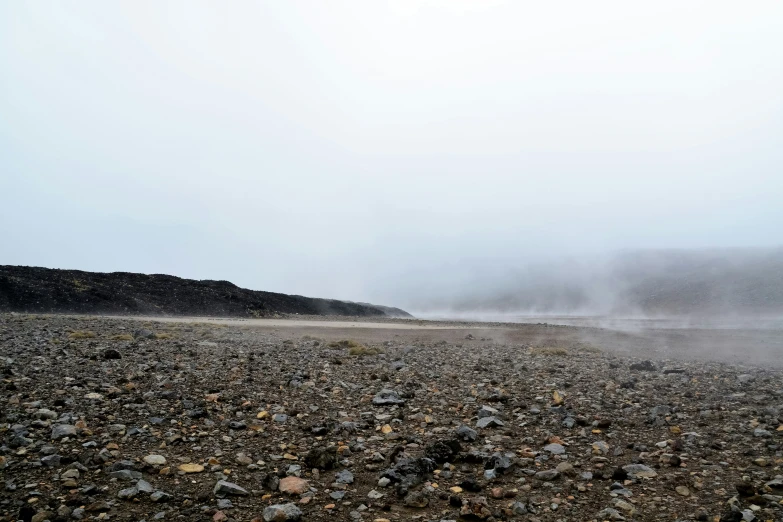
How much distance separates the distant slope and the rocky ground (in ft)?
123

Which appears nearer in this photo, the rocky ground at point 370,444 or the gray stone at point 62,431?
the rocky ground at point 370,444

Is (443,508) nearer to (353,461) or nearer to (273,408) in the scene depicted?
(353,461)

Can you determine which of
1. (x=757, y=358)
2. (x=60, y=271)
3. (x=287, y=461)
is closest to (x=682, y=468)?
(x=287, y=461)

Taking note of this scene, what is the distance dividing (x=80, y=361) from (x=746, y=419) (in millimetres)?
13079

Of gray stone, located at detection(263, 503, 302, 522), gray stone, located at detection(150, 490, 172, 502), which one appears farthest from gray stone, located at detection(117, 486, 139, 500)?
gray stone, located at detection(263, 503, 302, 522)

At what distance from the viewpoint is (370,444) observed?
21.1 ft

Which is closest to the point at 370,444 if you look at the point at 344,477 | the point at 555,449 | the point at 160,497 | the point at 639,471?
the point at 344,477

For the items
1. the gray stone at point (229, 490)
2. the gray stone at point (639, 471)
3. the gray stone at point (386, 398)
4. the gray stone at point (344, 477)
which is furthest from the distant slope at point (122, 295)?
the gray stone at point (639, 471)

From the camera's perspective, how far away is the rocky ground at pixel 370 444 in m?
4.56

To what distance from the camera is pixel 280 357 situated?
44.4 ft

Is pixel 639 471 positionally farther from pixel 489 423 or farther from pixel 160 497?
pixel 160 497

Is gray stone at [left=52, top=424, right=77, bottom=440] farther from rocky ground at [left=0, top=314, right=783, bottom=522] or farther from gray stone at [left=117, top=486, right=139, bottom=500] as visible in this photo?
gray stone at [left=117, top=486, right=139, bottom=500]

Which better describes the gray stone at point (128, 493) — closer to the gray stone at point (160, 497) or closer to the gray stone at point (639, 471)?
the gray stone at point (160, 497)

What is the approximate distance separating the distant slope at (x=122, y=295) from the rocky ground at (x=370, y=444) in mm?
37367
